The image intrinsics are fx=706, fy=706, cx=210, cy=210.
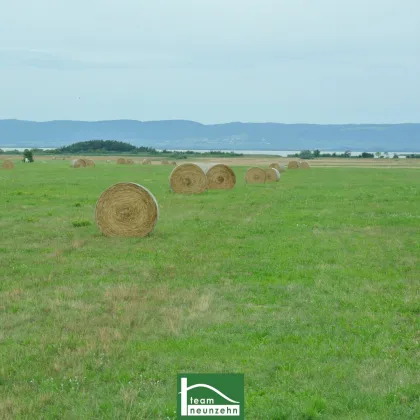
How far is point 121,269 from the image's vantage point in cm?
1384

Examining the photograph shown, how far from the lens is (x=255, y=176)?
44219 millimetres

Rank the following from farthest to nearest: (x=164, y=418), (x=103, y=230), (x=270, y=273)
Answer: (x=103, y=230) < (x=270, y=273) < (x=164, y=418)

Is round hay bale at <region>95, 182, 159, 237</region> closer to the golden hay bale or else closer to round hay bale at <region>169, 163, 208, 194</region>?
round hay bale at <region>169, 163, 208, 194</region>

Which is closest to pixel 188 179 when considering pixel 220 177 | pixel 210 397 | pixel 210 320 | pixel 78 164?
pixel 220 177

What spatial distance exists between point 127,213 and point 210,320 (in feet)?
31.1

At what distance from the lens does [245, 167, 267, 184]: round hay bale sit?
44094 mm

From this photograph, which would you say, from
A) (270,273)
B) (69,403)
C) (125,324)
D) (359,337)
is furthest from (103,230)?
(69,403)

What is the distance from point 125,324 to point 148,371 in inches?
73.7

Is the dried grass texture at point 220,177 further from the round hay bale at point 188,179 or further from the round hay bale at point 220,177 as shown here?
the round hay bale at point 188,179

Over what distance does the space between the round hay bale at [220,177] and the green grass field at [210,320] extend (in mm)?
17381

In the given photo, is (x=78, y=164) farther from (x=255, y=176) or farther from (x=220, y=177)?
(x=220, y=177)

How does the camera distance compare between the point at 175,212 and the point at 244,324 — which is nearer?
the point at 244,324

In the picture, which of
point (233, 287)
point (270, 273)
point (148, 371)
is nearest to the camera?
point (148, 371)

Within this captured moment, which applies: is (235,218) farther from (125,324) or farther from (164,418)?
(164,418)
